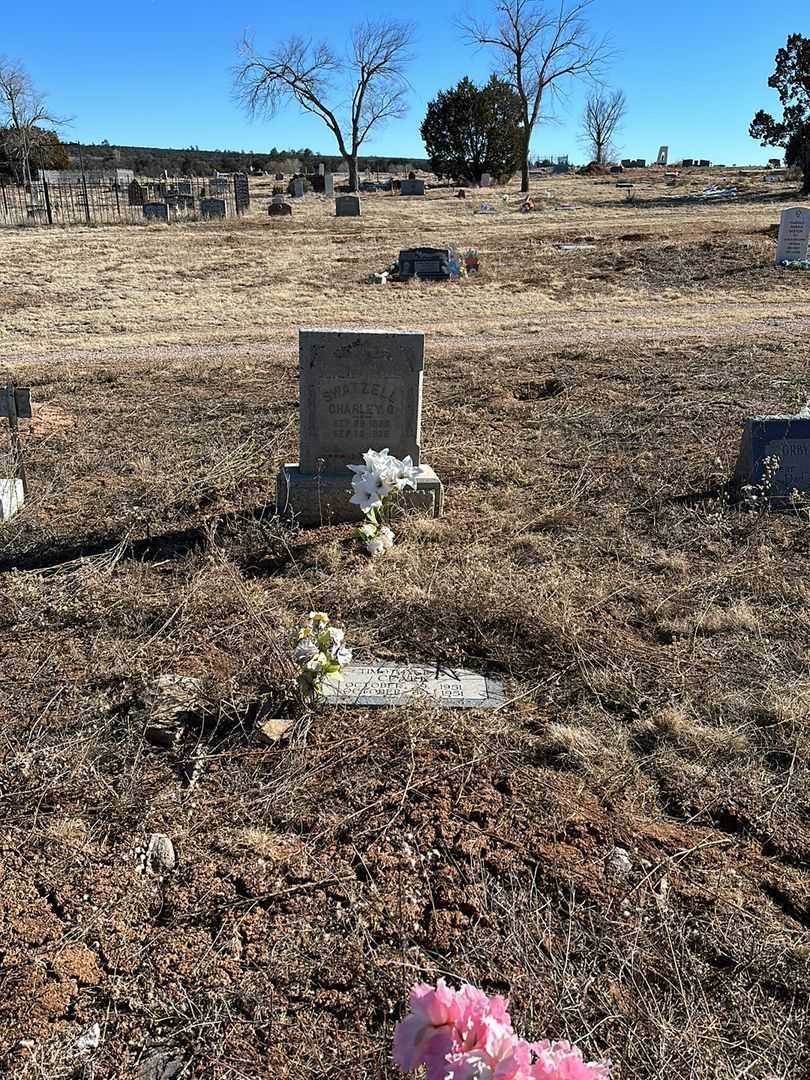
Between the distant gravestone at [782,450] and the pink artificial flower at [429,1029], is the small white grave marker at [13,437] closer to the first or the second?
the distant gravestone at [782,450]

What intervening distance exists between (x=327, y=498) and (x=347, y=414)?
1.80ft

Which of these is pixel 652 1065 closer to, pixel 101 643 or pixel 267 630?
pixel 267 630

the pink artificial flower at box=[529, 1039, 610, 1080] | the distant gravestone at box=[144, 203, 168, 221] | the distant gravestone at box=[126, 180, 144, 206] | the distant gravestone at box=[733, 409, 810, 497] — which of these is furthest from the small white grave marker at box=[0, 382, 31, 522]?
the distant gravestone at box=[126, 180, 144, 206]

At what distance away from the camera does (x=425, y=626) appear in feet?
13.1

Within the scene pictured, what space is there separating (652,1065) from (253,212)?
34.6 meters

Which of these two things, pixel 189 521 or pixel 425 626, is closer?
Result: pixel 425 626

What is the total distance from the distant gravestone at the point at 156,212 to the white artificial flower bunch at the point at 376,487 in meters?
27.1

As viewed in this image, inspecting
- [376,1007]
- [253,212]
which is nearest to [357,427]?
[376,1007]

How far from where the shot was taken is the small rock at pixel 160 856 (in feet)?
8.49

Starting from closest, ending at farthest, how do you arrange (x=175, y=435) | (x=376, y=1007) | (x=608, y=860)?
(x=376, y=1007) < (x=608, y=860) < (x=175, y=435)

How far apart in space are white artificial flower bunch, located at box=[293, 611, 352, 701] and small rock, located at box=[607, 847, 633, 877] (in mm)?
1194

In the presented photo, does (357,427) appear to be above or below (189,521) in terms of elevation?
above

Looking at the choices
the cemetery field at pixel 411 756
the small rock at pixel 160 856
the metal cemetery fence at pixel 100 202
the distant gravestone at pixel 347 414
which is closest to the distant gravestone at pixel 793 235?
the cemetery field at pixel 411 756

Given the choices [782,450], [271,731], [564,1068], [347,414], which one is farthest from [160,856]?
[782,450]
